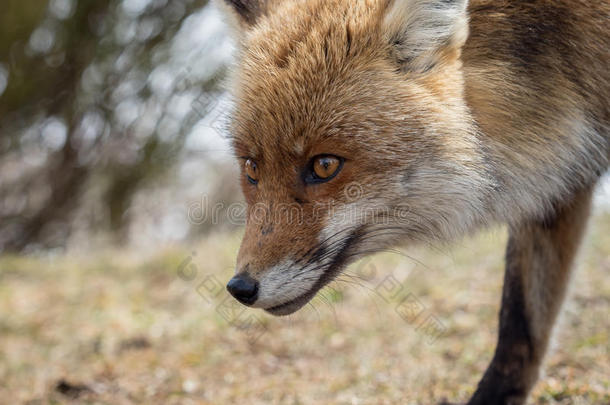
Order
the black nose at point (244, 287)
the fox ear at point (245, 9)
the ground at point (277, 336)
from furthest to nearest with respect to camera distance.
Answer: the ground at point (277, 336) → the fox ear at point (245, 9) → the black nose at point (244, 287)

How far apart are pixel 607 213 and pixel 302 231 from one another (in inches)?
306

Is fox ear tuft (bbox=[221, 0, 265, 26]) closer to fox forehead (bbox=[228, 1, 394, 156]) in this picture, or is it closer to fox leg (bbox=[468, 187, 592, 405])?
fox forehead (bbox=[228, 1, 394, 156])

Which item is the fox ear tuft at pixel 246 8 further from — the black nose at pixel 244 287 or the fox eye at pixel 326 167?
the black nose at pixel 244 287

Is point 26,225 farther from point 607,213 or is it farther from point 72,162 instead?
point 607,213

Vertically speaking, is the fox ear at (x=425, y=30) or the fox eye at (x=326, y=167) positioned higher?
the fox ear at (x=425, y=30)

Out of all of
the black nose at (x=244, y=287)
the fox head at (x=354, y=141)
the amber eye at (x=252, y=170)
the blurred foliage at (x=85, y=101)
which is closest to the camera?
the black nose at (x=244, y=287)

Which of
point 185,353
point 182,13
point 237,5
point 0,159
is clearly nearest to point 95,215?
point 0,159

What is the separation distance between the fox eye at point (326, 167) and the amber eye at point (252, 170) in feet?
1.26

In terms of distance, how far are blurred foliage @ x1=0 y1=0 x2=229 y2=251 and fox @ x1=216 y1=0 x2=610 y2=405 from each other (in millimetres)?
5943

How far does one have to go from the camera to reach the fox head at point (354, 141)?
2.94m

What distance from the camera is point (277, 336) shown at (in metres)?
5.87

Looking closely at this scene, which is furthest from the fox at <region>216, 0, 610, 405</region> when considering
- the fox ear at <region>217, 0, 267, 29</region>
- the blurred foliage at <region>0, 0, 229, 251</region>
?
the blurred foliage at <region>0, 0, 229, 251</region>

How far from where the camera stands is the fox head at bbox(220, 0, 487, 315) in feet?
9.64

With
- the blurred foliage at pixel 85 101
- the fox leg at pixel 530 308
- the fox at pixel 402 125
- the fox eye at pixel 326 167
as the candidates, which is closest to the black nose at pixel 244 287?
the fox at pixel 402 125
